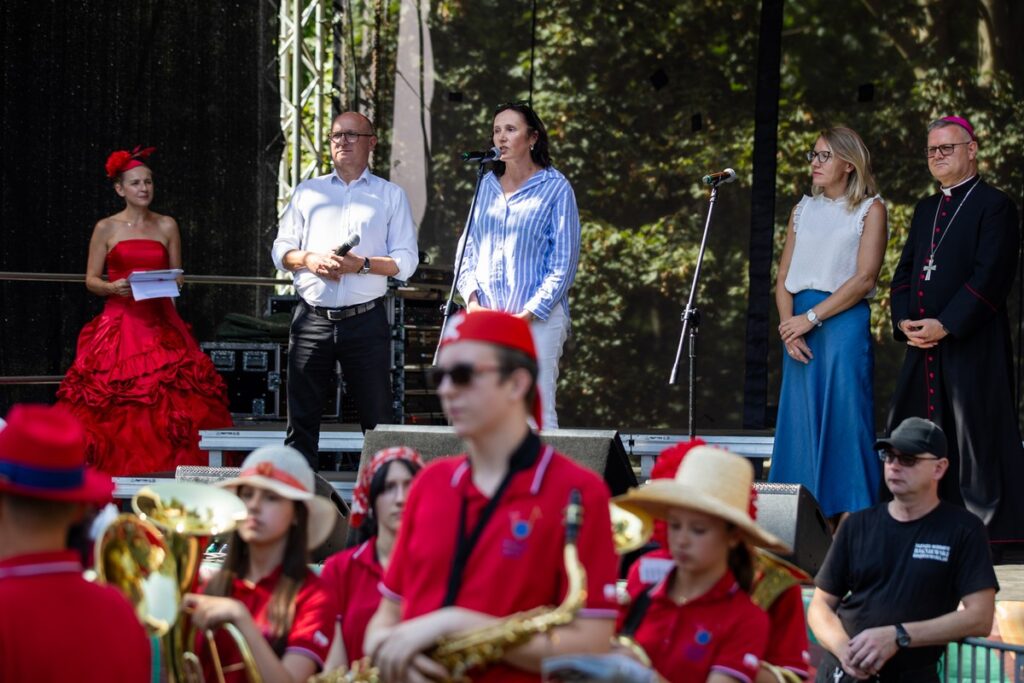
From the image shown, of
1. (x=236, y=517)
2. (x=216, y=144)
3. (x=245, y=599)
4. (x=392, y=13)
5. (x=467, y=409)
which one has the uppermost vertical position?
(x=392, y=13)

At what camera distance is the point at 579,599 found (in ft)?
8.55

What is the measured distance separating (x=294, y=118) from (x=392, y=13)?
126 cm

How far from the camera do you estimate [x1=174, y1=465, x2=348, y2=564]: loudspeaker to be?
5133 millimetres

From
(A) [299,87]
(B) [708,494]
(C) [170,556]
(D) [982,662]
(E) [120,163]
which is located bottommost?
(D) [982,662]

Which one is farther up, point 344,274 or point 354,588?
point 344,274

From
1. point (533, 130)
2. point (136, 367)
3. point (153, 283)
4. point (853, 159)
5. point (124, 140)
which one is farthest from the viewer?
point (124, 140)

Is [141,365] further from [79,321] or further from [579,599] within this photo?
[579,599]

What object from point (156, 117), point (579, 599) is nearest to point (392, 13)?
point (156, 117)

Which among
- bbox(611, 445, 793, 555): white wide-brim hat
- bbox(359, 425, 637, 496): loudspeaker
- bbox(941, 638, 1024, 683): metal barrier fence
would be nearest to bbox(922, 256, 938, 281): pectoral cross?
bbox(359, 425, 637, 496): loudspeaker

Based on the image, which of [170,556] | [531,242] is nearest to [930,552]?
[170,556]

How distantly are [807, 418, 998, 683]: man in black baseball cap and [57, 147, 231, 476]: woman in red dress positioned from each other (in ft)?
13.9

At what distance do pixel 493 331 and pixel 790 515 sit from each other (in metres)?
2.39

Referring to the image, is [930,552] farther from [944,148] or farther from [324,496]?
[944,148]

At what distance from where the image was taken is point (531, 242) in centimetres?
623
